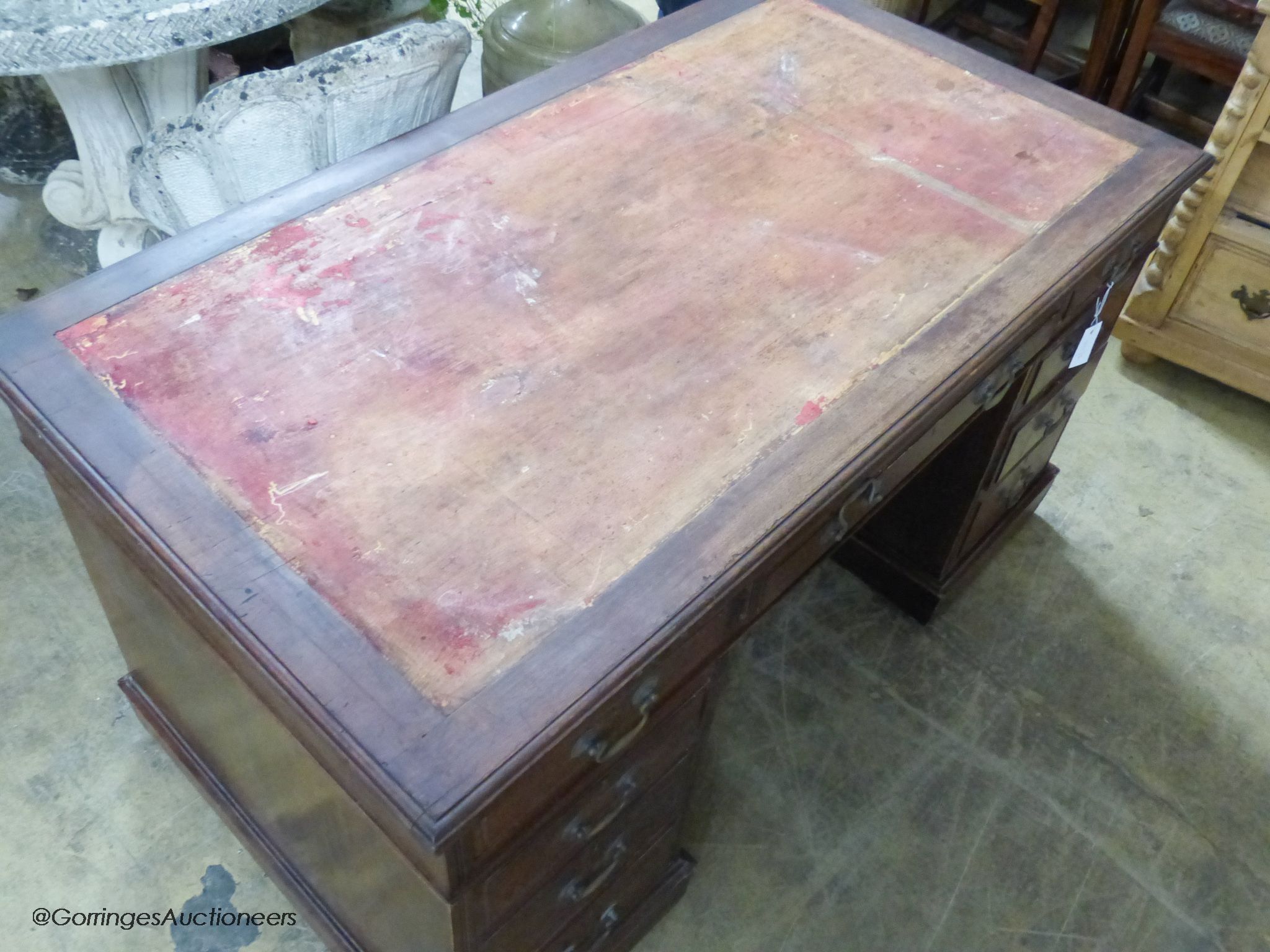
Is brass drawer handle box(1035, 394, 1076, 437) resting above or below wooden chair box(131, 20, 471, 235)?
below

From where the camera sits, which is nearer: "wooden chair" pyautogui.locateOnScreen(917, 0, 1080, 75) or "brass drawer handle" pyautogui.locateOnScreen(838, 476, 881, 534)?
"brass drawer handle" pyautogui.locateOnScreen(838, 476, 881, 534)

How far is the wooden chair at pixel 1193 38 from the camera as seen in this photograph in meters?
2.16

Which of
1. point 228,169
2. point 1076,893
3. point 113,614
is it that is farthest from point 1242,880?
point 228,169

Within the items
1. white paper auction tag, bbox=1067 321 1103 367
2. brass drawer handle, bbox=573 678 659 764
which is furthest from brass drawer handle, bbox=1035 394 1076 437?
brass drawer handle, bbox=573 678 659 764

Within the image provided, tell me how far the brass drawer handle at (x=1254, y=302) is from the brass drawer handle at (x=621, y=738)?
1.61 meters

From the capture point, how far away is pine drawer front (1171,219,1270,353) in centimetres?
190

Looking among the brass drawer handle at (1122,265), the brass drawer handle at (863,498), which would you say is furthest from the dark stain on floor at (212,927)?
the brass drawer handle at (1122,265)

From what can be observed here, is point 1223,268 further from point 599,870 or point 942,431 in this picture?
point 599,870

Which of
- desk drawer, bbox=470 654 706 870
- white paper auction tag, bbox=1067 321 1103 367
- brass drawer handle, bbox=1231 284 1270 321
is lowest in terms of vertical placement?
brass drawer handle, bbox=1231 284 1270 321

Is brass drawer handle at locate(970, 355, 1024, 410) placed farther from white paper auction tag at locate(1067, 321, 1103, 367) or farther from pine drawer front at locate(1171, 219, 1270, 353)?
pine drawer front at locate(1171, 219, 1270, 353)

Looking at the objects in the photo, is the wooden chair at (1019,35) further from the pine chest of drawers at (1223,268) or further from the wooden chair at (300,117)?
the wooden chair at (300,117)

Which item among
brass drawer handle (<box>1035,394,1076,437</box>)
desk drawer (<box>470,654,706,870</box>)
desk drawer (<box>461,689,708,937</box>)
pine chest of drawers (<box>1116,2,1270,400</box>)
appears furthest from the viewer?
pine chest of drawers (<box>1116,2,1270,400</box>)

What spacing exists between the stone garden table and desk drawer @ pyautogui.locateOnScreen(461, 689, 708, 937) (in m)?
1.18

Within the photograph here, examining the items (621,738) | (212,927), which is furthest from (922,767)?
(212,927)
